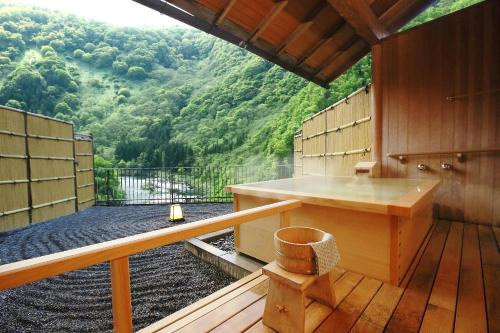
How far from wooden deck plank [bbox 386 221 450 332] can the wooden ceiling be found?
9.53 feet

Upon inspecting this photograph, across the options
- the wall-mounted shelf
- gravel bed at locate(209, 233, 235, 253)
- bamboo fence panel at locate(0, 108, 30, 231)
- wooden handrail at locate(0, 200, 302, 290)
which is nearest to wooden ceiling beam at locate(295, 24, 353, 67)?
the wall-mounted shelf

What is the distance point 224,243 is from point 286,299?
134 inches

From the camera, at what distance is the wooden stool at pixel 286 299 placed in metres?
1.15

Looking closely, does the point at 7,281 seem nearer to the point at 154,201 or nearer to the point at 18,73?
the point at 154,201

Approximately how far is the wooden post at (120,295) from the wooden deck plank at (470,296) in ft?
5.33

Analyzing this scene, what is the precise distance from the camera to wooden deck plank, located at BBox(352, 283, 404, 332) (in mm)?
1307

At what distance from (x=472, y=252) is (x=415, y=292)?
3.72 ft

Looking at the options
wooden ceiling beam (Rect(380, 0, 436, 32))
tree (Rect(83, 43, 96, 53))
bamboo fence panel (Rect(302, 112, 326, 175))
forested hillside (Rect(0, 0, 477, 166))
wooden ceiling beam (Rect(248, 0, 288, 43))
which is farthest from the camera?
tree (Rect(83, 43, 96, 53))

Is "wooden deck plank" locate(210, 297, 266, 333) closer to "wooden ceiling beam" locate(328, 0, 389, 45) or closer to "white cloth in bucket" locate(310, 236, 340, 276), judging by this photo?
"white cloth in bucket" locate(310, 236, 340, 276)

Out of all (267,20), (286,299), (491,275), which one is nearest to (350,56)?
(267,20)

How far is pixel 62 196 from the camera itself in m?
7.59

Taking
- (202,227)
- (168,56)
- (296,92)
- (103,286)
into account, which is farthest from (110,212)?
(168,56)

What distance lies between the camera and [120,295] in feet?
3.42

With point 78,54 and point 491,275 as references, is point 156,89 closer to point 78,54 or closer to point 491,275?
point 78,54
